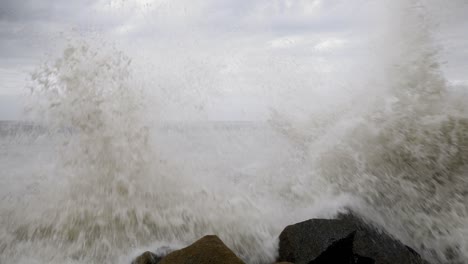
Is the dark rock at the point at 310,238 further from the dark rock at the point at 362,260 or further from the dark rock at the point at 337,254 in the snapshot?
the dark rock at the point at 362,260

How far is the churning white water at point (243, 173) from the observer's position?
2.95 m

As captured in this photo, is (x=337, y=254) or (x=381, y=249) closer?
(x=337, y=254)

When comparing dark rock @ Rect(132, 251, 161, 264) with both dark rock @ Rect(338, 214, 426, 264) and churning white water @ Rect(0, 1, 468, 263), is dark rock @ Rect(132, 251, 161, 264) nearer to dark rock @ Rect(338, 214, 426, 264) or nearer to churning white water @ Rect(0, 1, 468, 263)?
churning white water @ Rect(0, 1, 468, 263)


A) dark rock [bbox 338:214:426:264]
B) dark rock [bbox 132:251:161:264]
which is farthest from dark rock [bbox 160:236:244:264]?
dark rock [bbox 338:214:426:264]

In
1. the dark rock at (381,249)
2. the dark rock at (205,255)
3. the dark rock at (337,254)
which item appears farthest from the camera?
the dark rock at (381,249)

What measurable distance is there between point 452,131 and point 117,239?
13.3ft

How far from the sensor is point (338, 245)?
2.18 m

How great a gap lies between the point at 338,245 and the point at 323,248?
0.12 meters

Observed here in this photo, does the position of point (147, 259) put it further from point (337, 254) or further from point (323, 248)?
point (337, 254)

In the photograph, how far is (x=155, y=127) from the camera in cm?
492

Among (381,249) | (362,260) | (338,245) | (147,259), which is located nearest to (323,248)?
(338,245)

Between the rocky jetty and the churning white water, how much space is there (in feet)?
1.14

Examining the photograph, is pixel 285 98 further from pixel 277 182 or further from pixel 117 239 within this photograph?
pixel 117 239

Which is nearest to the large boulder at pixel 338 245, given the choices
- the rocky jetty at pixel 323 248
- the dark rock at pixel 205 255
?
the rocky jetty at pixel 323 248
